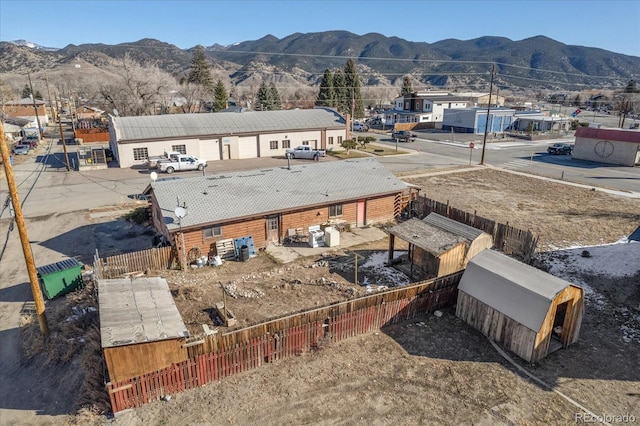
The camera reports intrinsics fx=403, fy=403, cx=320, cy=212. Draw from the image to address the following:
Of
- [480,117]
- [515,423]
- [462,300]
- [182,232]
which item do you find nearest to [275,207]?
[182,232]

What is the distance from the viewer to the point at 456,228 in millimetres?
20062

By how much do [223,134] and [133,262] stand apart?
30.8 m

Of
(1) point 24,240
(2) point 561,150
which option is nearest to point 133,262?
(1) point 24,240

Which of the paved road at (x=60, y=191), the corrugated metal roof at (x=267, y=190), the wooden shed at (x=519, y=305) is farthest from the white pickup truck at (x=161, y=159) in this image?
the wooden shed at (x=519, y=305)

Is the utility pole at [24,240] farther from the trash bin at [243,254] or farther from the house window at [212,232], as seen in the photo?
the trash bin at [243,254]

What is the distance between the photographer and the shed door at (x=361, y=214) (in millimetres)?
26375

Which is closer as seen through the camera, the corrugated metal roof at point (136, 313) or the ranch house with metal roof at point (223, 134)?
the corrugated metal roof at point (136, 313)

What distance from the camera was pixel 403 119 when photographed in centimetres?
8119

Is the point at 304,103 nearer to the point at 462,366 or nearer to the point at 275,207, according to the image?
the point at 275,207

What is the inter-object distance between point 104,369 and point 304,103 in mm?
99673

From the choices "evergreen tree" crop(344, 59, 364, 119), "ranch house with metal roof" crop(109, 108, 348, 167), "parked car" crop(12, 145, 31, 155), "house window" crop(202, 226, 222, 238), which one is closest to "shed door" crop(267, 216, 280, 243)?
"house window" crop(202, 226, 222, 238)

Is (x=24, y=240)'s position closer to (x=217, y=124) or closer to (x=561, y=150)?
(x=217, y=124)

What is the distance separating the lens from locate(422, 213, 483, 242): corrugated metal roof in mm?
19281

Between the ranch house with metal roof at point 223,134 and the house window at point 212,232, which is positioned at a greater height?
the ranch house with metal roof at point 223,134
